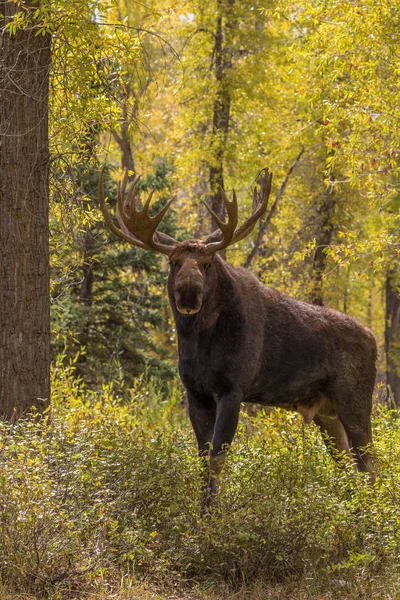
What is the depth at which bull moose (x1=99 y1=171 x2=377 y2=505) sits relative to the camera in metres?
7.78

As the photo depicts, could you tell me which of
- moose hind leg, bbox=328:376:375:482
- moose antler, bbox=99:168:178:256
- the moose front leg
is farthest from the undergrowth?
moose antler, bbox=99:168:178:256

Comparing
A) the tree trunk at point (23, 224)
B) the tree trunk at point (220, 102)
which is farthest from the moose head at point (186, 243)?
the tree trunk at point (220, 102)

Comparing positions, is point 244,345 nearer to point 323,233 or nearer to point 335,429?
point 335,429

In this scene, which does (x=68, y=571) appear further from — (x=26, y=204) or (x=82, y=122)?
(x=82, y=122)

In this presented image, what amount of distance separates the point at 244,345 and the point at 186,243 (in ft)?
3.38

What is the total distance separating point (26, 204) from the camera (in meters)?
8.24

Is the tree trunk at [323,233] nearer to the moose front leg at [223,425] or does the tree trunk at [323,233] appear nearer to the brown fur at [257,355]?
the brown fur at [257,355]

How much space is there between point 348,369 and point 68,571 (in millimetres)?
3963

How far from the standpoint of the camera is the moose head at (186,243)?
7535 mm

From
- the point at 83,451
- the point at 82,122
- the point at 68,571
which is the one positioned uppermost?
the point at 82,122

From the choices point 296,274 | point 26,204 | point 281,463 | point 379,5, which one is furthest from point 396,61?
point 296,274

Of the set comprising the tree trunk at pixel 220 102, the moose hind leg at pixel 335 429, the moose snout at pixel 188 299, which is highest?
the tree trunk at pixel 220 102

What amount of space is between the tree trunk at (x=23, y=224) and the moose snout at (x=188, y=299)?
1.47 meters

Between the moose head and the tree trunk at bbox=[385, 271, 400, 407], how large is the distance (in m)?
16.3
